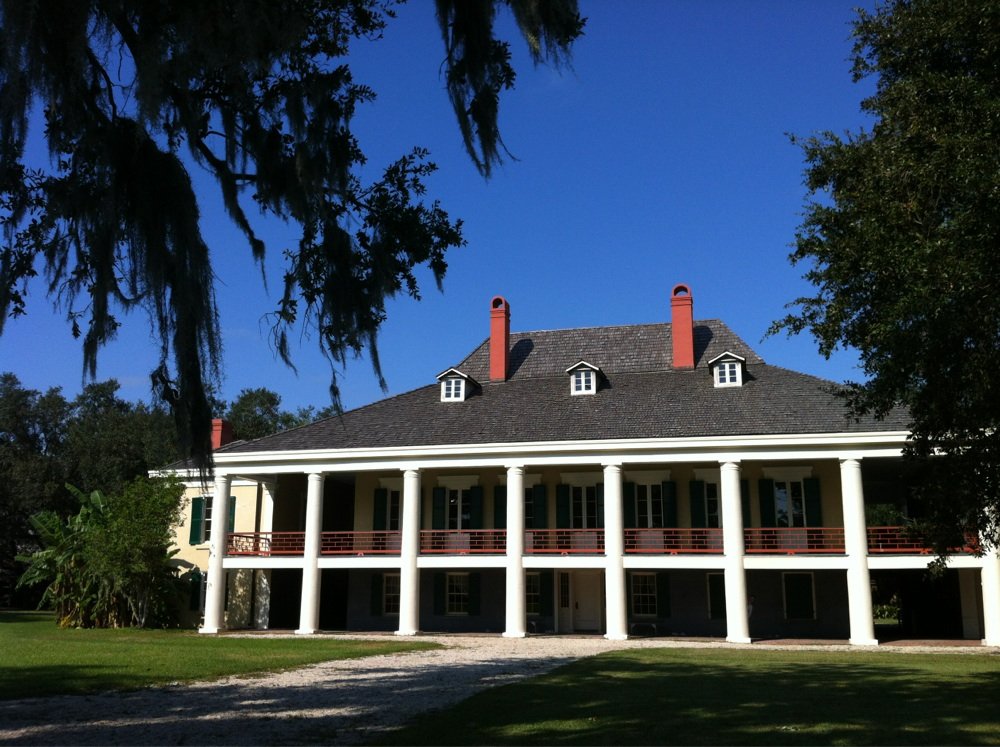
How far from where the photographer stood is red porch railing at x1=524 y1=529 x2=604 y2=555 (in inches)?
1048

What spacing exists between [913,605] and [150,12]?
88.0 ft

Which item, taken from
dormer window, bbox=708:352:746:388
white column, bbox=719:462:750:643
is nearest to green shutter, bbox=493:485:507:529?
white column, bbox=719:462:750:643

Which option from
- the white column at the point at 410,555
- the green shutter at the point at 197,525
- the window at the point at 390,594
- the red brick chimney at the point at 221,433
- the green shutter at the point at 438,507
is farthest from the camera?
the red brick chimney at the point at 221,433

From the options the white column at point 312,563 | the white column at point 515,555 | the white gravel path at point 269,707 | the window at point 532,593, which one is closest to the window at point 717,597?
the window at point 532,593

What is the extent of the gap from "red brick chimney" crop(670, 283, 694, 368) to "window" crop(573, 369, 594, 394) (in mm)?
2895

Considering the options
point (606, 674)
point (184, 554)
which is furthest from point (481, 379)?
point (606, 674)

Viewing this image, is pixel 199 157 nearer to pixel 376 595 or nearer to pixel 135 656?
pixel 135 656

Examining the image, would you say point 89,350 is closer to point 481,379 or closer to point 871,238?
point 871,238

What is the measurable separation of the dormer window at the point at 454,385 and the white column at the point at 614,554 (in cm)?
671

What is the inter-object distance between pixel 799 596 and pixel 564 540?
269 inches

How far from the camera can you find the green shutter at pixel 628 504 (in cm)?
2697

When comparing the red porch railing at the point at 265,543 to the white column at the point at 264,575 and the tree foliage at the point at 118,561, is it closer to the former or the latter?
the white column at the point at 264,575

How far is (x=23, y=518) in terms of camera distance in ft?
162

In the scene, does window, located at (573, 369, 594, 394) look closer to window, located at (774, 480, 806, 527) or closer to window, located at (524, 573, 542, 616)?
window, located at (524, 573, 542, 616)
